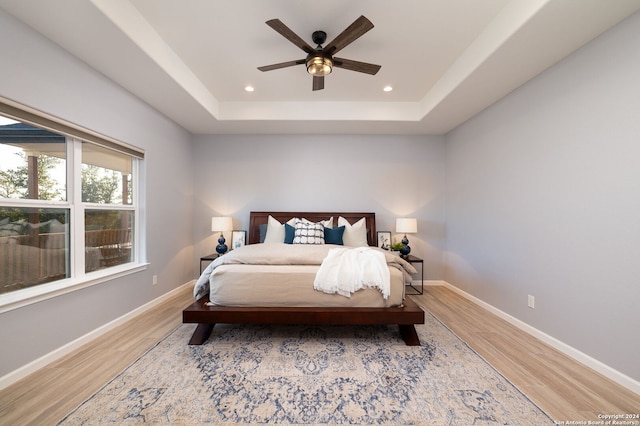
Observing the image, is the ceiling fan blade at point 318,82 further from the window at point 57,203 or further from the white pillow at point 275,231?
the window at point 57,203

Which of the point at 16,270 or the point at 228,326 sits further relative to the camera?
the point at 228,326

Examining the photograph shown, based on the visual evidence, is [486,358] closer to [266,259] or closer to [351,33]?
[266,259]

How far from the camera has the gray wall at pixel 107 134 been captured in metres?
1.78

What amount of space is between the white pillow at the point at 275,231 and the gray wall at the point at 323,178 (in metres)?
0.42

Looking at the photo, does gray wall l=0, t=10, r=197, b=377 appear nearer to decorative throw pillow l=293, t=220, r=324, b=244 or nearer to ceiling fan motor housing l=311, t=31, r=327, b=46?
decorative throw pillow l=293, t=220, r=324, b=244

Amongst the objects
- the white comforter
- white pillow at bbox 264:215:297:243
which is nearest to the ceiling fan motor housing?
the white comforter

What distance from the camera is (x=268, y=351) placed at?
217 cm

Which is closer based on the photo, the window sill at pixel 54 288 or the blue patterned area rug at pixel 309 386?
the blue patterned area rug at pixel 309 386

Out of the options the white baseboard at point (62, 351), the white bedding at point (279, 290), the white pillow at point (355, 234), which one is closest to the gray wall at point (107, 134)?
the white baseboard at point (62, 351)

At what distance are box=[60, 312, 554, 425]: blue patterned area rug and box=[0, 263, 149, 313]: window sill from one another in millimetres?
864

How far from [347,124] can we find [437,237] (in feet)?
8.05

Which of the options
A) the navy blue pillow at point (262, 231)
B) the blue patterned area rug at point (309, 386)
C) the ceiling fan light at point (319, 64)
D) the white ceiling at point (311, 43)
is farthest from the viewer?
the navy blue pillow at point (262, 231)

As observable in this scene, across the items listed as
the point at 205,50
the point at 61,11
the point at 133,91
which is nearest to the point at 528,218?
the point at 205,50

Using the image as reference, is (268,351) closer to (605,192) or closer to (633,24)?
(605,192)
